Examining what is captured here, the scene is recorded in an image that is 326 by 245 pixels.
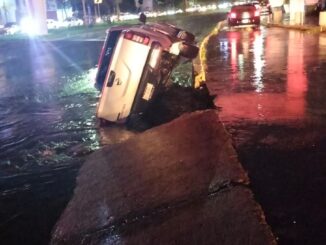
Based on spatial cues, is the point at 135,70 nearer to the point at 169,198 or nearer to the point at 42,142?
the point at 42,142

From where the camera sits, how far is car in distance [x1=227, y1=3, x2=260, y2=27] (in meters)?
31.1

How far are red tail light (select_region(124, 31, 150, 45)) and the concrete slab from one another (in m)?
2.14

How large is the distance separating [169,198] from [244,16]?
2737cm

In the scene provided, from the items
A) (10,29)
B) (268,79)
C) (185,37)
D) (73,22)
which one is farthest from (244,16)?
(73,22)

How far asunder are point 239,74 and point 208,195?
26.5ft

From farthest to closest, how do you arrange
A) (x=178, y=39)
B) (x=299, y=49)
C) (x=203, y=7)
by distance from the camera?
(x=203, y=7) → (x=299, y=49) → (x=178, y=39)

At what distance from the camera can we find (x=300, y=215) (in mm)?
4594

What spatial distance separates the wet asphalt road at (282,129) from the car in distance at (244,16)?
623 inches

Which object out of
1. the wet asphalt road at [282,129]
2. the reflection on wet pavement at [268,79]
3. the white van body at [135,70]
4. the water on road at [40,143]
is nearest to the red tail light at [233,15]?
the reflection on wet pavement at [268,79]

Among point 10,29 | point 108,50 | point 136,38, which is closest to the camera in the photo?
point 136,38

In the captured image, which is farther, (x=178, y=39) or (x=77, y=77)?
(x=77, y=77)

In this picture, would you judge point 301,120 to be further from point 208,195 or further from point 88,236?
point 88,236

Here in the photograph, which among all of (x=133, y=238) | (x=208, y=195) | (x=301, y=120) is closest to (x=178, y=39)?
(x=301, y=120)

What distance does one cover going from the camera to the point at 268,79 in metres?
11.6
